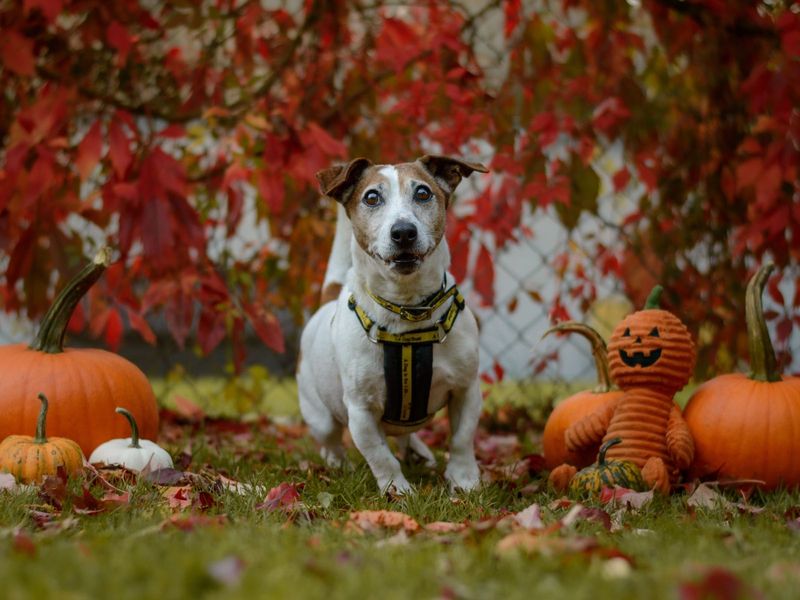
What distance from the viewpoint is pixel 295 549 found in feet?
5.79

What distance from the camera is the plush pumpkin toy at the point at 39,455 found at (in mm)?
2629

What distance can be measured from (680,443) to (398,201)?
109 cm

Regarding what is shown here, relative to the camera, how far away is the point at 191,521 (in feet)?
6.69

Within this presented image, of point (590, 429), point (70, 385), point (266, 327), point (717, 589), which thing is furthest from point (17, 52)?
point (717, 589)

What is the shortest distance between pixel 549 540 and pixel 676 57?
11.2 feet

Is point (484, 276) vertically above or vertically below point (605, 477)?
above

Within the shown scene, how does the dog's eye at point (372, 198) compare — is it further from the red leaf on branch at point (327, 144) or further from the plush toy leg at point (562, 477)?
the plush toy leg at point (562, 477)

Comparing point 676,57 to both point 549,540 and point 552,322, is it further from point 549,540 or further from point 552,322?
point 549,540

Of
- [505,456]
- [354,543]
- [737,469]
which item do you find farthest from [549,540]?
[505,456]

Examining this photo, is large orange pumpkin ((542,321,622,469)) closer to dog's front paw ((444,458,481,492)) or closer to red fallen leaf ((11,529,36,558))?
dog's front paw ((444,458,481,492))

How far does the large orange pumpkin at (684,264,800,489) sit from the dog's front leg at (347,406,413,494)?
92 centimetres

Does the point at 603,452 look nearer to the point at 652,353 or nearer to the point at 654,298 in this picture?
the point at 652,353

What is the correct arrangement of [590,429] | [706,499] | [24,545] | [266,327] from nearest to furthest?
[24,545] → [706,499] → [590,429] → [266,327]

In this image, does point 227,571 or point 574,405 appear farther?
point 574,405
